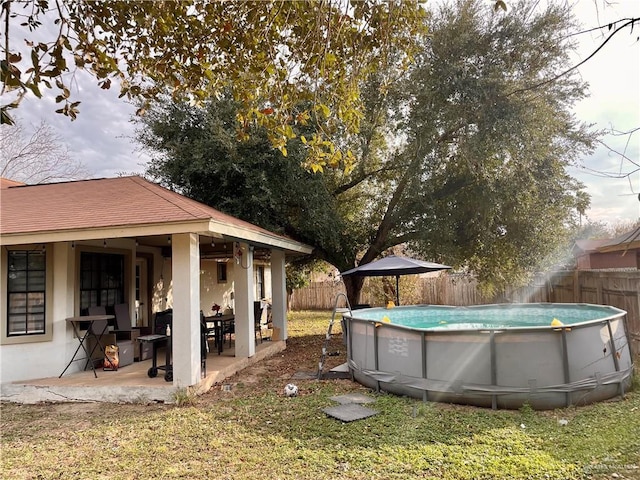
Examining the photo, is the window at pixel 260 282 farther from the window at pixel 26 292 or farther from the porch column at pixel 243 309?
the window at pixel 26 292

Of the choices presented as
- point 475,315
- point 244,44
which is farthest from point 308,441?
point 475,315

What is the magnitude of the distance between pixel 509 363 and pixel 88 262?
25.4ft

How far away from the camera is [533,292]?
15734mm

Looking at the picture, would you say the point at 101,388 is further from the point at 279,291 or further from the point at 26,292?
the point at 279,291

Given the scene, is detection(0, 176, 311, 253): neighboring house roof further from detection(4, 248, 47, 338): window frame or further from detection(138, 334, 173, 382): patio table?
detection(138, 334, 173, 382): patio table

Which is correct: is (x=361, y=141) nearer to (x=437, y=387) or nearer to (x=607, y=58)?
(x=437, y=387)

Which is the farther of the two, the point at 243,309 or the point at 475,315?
the point at 475,315

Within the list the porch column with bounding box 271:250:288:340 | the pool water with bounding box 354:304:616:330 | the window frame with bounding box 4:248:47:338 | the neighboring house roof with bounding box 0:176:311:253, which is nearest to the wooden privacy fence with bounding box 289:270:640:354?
the pool water with bounding box 354:304:616:330

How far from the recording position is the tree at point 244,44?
4.62m

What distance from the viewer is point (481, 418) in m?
5.52

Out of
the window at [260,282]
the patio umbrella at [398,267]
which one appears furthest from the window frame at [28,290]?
the window at [260,282]

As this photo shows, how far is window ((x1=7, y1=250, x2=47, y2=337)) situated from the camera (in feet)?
24.7

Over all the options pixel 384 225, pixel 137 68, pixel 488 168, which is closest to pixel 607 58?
pixel 137 68

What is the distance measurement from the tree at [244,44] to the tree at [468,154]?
5858 mm
